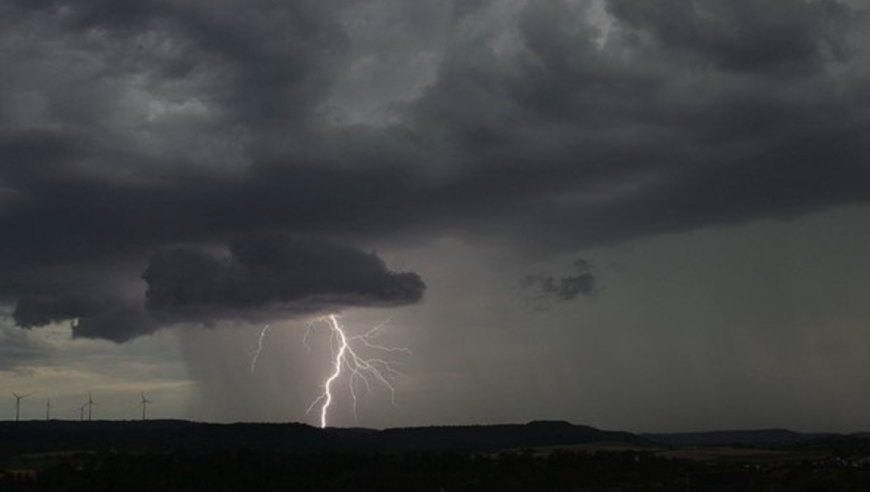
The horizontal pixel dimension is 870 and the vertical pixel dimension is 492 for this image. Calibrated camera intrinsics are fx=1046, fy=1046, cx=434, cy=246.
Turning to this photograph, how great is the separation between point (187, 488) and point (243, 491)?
415 inches

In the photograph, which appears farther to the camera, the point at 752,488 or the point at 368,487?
the point at 368,487

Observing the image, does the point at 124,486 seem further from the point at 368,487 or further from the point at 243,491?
the point at 368,487

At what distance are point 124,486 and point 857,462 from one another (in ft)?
444

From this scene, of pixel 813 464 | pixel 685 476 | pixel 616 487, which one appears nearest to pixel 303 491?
pixel 616 487

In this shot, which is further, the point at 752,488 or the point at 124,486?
the point at 124,486

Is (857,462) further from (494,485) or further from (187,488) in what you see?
(187,488)

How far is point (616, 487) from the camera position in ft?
600

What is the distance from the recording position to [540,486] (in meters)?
192

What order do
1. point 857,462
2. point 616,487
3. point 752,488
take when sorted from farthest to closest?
point 857,462, point 616,487, point 752,488

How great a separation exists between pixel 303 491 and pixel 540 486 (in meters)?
43.1

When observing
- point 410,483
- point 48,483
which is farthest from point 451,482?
point 48,483

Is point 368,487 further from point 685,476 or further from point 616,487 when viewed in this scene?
point 685,476

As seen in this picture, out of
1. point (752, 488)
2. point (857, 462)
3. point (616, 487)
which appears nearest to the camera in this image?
point (752, 488)

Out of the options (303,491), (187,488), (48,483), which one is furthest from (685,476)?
(48,483)
